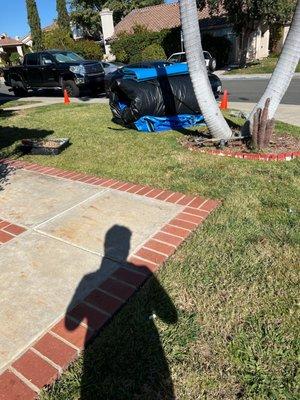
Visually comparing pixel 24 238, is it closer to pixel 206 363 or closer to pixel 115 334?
pixel 115 334

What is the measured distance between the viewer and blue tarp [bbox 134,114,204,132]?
7992 millimetres

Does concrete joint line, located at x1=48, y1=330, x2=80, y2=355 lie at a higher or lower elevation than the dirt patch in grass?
higher

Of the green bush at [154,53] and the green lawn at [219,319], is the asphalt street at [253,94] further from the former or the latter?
the green bush at [154,53]

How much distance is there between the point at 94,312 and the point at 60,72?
14.1 m

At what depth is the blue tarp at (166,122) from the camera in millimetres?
7992

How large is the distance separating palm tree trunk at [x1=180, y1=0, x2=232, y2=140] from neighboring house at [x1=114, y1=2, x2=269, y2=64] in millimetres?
22795

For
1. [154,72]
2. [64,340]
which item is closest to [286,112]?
[154,72]

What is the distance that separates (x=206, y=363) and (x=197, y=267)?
37.5 inches

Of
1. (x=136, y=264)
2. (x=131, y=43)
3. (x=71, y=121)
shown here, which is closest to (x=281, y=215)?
(x=136, y=264)

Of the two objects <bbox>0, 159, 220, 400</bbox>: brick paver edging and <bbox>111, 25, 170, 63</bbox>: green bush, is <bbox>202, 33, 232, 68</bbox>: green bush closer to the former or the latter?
<bbox>111, 25, 170, 63</bbox>: green bush

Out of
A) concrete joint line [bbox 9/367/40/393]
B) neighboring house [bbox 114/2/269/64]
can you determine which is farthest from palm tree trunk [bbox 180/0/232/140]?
neighboring house [bbox 114/2/269/64]

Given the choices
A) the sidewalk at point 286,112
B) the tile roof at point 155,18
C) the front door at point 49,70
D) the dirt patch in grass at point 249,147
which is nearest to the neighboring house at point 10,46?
the tile roof at point 155,18

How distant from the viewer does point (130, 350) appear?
2.28 meters

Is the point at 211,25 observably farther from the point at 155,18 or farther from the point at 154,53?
the point at 155,18
